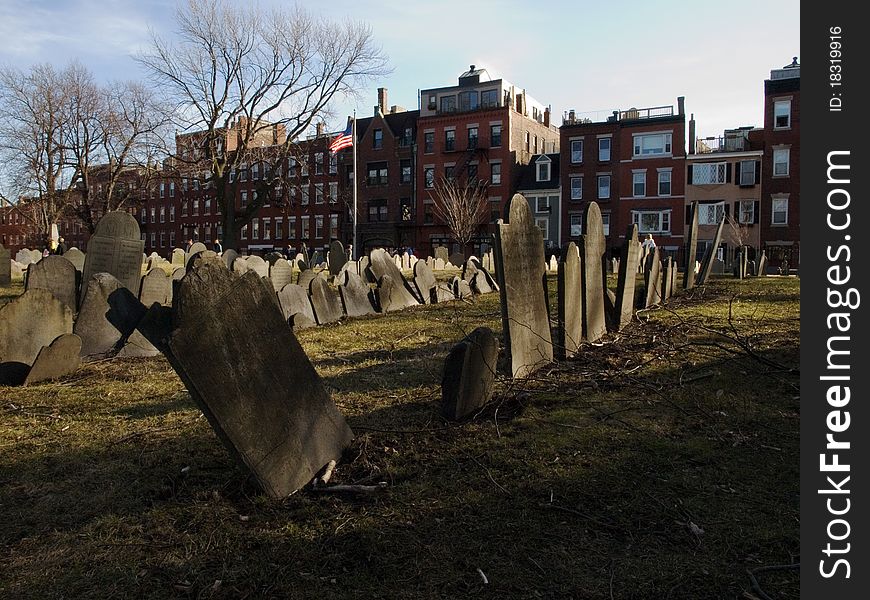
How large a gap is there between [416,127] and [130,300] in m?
52.4

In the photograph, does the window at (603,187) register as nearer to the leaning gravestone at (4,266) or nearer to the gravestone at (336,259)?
the gravestone at (336,259)

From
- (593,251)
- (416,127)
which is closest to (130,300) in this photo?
(593,251)

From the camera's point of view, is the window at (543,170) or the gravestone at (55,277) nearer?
the gravestone at (55,277)

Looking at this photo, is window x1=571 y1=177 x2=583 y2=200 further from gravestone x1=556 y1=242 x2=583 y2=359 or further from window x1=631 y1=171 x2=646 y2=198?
gravestone x1=556 y1=242 x2=583 y2=359

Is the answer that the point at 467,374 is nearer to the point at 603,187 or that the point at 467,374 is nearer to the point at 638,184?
the point at 638,184

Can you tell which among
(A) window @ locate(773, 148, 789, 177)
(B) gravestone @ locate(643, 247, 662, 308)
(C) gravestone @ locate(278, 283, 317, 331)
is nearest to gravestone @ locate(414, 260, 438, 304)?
(C) gravestone @ locate(278, 283, 317, 331)

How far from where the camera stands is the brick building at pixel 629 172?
146ft

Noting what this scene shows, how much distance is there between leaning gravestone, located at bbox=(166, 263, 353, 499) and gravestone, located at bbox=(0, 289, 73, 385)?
419 centimetres

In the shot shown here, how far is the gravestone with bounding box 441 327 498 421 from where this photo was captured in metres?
4.47

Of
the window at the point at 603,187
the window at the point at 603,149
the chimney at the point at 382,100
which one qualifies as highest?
the chimney at the point at 382,100

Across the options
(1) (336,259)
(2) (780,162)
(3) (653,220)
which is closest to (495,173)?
(3) (653,220)

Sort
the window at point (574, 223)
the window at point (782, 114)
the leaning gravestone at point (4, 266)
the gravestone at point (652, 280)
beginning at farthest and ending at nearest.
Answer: the window at point (574, 223), the window at point (782, 114), the leaning gravestone at point (4, 266), the gravestone at point (652, 280)

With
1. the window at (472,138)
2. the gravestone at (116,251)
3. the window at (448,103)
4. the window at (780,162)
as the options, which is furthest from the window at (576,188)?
the gravestone at (116,251)

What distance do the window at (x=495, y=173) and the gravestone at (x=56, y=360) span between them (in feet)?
151
